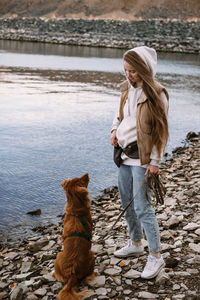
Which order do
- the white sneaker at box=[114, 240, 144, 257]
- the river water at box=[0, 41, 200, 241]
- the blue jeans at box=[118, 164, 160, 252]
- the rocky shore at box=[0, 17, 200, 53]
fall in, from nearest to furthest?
the blue jeans at box=[118, 164, 160, 252], the white sneaker at box=[114, 240, 144, 257], the river water at box=[0, 41, 200, 241], the rocky shore at box=[0, 17, 200, 53]

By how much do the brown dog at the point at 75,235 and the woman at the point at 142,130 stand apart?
538 millimetres

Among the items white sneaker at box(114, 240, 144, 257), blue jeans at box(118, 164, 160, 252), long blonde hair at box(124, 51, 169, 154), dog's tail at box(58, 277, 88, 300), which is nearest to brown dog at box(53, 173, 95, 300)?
dog's tail at box(58, 277, 88, 300)

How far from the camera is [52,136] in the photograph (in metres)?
11.2

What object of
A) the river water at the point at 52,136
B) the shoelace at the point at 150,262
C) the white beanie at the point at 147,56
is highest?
the white beanie at the point at 147,56

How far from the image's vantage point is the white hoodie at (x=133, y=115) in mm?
3637

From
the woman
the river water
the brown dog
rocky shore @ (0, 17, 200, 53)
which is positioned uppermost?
rocky shore @ (0, 17, 200, 53)

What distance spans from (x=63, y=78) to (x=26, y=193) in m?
15.9

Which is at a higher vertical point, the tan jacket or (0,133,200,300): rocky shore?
the tan jacket

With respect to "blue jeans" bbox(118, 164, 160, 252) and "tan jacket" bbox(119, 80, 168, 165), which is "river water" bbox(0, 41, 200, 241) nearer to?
"blue jeans" bbox(118, 164, 160, 252)

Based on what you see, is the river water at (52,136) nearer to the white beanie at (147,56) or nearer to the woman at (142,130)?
the woman at (142,130)

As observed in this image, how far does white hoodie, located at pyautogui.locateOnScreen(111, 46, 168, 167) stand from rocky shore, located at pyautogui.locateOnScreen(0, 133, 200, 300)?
1.30 meters

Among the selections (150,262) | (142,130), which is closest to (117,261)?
(150,262)

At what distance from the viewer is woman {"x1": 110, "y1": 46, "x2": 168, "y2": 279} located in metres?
3.61

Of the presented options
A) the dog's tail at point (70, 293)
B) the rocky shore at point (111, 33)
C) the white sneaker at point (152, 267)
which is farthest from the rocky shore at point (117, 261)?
the rocky shore at point (111, 33)
